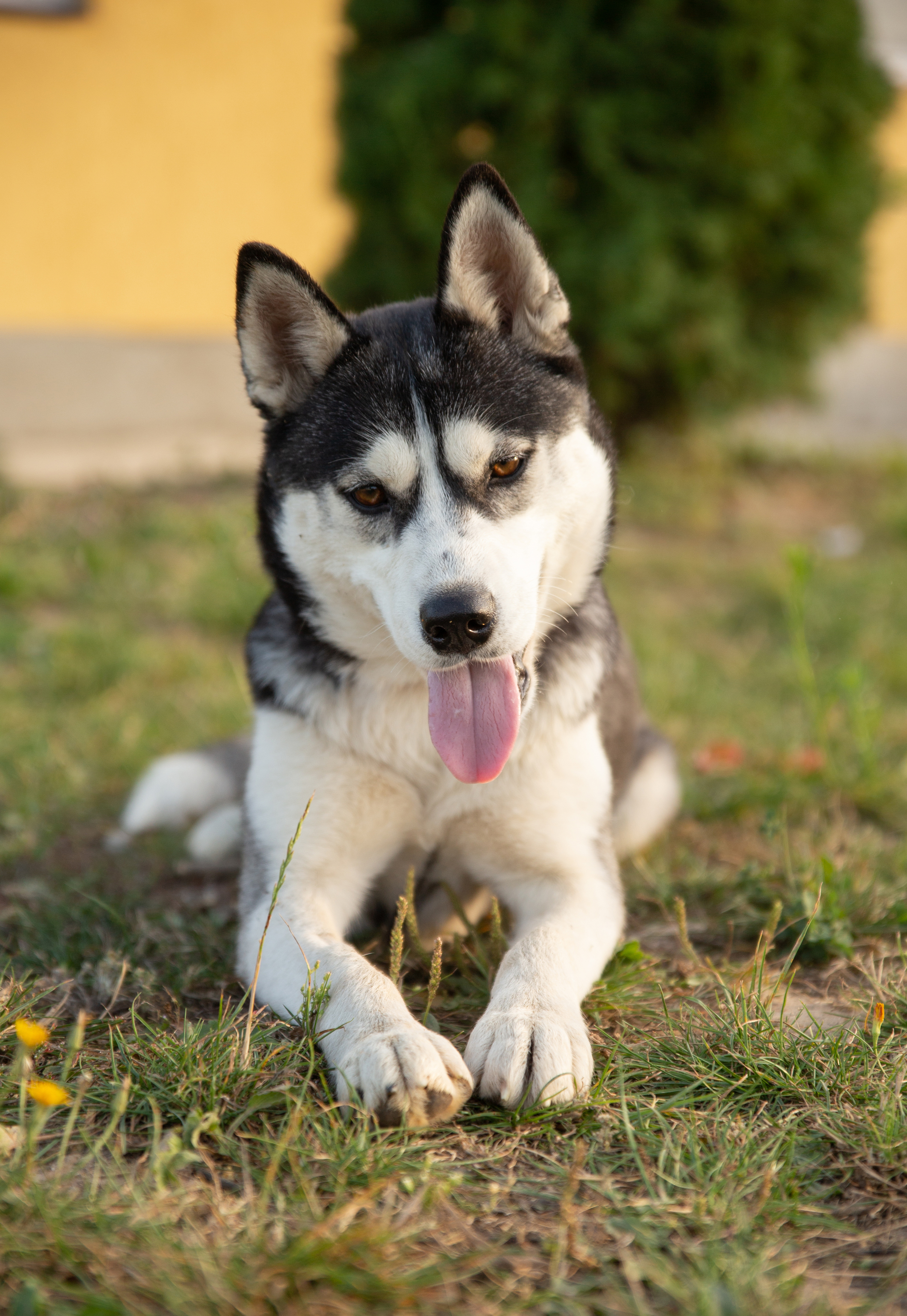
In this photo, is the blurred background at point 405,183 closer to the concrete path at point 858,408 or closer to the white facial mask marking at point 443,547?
the concrete path at point 858,408

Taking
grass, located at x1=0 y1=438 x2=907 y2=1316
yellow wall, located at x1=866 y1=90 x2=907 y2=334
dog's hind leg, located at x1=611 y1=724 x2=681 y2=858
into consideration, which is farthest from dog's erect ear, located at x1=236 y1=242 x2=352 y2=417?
yellow wall, located at x1=866 y1=90 x2=907 y2=334

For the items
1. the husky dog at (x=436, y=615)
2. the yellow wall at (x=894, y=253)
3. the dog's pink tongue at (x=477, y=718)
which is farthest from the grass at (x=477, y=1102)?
the yellow wall at (x=894, y=253)

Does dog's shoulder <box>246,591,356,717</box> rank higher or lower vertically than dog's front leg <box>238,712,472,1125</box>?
higher

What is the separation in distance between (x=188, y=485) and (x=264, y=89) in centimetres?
303

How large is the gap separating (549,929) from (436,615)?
723 mm

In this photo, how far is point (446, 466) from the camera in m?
2.46

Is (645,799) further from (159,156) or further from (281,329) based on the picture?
(159,156)

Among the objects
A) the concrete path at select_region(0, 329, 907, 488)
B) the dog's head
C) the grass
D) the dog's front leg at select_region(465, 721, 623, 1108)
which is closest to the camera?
the grass

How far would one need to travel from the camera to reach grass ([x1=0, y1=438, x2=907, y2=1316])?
5.13ft

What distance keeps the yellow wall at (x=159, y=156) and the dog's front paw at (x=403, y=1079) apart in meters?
6.64

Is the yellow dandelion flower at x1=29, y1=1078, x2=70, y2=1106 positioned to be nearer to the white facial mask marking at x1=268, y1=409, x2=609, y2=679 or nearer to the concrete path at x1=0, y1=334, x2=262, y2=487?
the white facial mask marking at x1=268, y1=409, x2=609, y2=679

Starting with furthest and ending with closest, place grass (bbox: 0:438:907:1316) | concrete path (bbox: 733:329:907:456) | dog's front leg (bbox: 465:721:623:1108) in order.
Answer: concrete path (bbox: 733:329:907:456) → dog's front leg (bbox: 465:721:623:1108) → grass (bbox: 0:438:907:1316)

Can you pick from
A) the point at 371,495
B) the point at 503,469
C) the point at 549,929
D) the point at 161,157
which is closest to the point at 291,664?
the point at 371,495

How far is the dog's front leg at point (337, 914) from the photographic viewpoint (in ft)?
6.32
